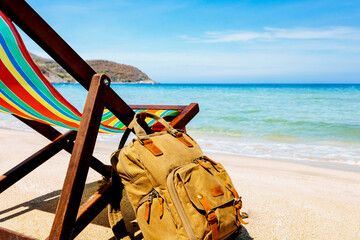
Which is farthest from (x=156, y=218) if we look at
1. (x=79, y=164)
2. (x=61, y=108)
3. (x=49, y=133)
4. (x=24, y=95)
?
(x=49, y=133)

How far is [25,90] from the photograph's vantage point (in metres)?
1.98

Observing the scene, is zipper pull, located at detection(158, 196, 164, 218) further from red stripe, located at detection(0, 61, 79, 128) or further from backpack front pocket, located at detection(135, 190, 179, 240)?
red stripe, located at detection(0, 61, 79, 128)

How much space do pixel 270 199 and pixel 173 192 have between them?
1.77 m

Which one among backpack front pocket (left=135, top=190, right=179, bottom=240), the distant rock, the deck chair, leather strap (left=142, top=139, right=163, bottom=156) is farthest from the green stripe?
the distant rock

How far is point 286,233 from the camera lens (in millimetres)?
2199

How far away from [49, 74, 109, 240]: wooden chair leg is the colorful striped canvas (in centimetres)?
46

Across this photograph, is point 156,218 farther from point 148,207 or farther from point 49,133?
point 49,133

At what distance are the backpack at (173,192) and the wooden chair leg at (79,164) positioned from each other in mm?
205

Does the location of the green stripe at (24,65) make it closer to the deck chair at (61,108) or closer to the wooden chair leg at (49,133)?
the deck chair at (61,108)

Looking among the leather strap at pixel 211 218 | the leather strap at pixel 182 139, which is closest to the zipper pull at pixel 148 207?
the leather strap at pixel 211 218

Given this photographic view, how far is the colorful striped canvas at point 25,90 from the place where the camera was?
1.92 m

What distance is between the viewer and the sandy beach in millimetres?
2248

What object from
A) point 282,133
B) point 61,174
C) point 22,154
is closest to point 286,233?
point 61,174

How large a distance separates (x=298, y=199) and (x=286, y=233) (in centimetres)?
81
